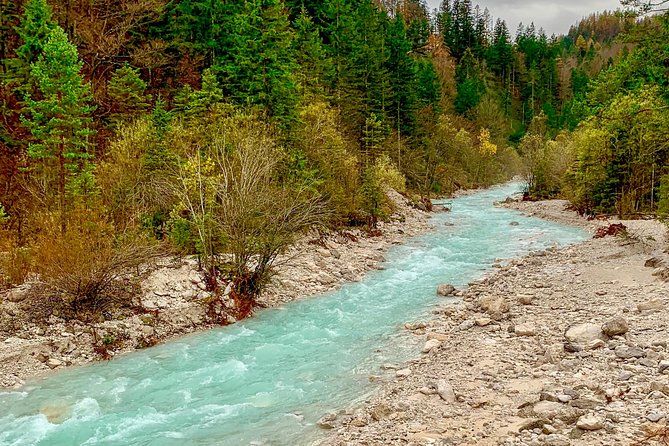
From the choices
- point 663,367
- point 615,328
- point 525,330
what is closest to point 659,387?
point 663,367

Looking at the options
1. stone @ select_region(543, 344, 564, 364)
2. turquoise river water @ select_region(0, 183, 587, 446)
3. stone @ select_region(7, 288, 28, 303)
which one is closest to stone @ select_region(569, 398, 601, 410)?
stone @ select_region(543, 344, 564, 364)

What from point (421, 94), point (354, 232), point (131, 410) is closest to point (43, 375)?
point (131, 410)

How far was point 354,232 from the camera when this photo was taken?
98.6ft

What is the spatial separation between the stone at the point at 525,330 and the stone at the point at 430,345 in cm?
200

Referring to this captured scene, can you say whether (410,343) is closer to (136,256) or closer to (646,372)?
(646,372)

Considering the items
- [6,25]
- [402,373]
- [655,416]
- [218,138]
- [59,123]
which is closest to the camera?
[655,416]

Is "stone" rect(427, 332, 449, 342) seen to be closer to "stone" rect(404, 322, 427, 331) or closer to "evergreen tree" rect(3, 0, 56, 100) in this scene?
"stone" rect(404, 322, 427, 331)

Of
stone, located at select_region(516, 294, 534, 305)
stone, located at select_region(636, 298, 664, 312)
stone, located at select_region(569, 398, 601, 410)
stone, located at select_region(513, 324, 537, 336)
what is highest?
stone, located at select_region(636, 298, 664, 312)

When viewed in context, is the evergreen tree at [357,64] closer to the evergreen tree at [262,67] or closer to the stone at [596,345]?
the evergreen tree at [262,67]

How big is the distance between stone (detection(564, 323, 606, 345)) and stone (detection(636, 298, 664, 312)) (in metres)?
1.91

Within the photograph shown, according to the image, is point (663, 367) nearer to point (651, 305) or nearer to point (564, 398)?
point (564, 398)

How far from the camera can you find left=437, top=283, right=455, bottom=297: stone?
18.7 meters

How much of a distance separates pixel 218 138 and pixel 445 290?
1014 cm

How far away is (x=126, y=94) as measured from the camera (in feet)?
90.2
